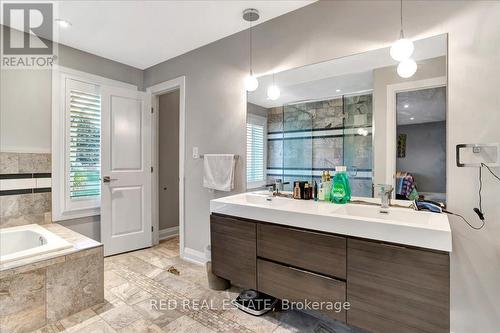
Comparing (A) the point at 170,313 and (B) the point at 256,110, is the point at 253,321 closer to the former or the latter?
(A) the point at 170,313

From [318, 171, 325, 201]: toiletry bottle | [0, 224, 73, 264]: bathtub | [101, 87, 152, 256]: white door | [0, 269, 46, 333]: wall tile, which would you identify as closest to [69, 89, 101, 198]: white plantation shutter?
[101, 87, 152, 256]: white door

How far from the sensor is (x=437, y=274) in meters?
1.21


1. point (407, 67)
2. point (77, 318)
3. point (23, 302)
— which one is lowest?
point (77, 318)

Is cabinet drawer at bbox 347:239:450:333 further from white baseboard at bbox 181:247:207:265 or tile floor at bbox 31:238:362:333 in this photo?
white baseboard at bbox 181:247:207:265

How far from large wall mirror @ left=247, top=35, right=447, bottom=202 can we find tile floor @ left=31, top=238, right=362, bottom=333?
1034 mm

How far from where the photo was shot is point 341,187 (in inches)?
75.6

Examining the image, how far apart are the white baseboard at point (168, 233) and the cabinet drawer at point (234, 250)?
6.60ft

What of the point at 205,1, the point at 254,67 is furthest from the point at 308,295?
the point at 205,1

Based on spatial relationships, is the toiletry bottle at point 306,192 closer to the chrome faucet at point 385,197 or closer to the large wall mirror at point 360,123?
the large wall mirror at point 360,123

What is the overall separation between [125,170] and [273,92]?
211cm

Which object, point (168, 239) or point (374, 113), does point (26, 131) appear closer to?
point (168, 239)

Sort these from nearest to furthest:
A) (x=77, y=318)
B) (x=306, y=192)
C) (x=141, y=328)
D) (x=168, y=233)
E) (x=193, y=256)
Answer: (x=141, y=328) < (x=77, y=318) < (x=306, y=192) < (x=193, y=256) < (x=168, y=233)

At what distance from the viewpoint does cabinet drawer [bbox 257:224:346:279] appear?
1.49m

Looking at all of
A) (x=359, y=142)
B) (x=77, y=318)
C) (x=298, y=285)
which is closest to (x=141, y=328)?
(x=77, y=318)
